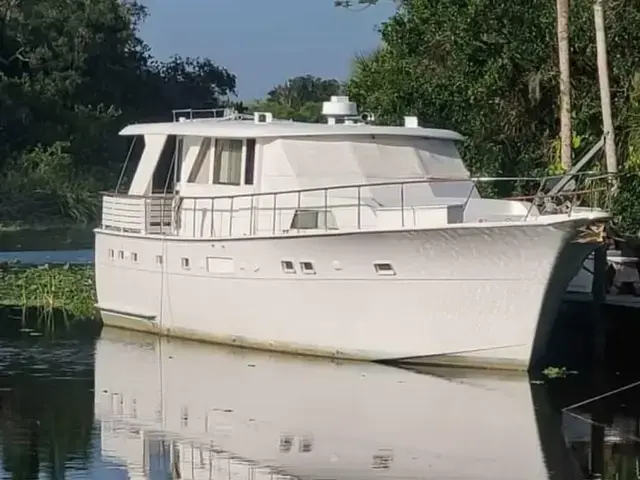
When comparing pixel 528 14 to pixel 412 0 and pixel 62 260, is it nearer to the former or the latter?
pixel 412 0

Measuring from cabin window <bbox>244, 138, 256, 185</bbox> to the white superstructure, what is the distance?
1.0 inches

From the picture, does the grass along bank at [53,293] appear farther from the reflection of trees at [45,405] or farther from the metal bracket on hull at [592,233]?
the metal bracket on hull at [592,233]

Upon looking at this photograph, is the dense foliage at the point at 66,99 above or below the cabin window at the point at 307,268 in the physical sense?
above

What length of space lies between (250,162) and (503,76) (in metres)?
6.76

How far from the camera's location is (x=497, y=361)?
68.4ft

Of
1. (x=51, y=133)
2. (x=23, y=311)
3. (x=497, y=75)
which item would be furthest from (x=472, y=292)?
(x=51, y=133)

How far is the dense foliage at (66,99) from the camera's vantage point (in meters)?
63.7

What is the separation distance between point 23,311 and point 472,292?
10.9 meters

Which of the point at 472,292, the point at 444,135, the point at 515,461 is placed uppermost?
the point at 444,135

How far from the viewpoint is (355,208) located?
21.8m

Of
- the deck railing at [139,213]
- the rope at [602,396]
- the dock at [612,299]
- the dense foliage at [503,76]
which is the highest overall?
the dense foliage at [503,76]

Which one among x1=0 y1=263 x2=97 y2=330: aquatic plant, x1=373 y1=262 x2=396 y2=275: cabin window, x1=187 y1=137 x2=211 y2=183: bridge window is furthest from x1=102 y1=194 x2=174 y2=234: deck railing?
x1=373 y1=262 x2=396 y2=275: cabin window

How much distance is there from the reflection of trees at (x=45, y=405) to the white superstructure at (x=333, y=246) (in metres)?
1.97

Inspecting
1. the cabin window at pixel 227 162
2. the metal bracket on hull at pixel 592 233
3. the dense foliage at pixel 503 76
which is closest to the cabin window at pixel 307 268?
the cabin window at pixel 227 162
